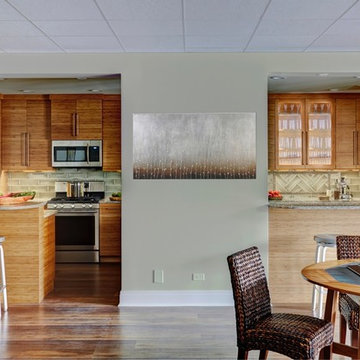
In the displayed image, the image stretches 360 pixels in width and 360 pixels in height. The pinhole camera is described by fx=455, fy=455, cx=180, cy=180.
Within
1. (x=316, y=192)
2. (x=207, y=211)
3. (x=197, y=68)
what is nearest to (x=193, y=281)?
(x=207, y=211)

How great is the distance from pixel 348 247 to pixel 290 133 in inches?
142

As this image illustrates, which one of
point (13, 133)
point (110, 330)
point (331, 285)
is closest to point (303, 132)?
point (110, 330)

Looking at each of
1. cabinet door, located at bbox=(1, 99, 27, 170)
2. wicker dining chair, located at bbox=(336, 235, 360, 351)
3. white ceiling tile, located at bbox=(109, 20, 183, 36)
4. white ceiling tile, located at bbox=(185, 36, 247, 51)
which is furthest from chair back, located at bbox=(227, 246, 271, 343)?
cabinet door, located at bbox=(1, 99, 27, 170)

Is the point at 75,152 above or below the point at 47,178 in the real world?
above

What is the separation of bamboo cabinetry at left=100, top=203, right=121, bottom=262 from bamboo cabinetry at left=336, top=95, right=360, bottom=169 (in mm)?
3431

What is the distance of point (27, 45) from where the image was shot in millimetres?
4203

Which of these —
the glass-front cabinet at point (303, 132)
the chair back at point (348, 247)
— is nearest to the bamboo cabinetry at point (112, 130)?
the glass-front cabinet at point (303, 132)

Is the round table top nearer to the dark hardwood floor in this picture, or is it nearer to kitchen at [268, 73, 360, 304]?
the dark hardwood floor

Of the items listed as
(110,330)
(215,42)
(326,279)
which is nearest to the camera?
(326,279)

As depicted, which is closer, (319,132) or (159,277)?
(159,277)

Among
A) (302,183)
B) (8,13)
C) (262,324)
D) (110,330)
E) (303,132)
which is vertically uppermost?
(8,13)

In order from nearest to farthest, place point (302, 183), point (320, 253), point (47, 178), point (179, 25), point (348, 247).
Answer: point (348, 247) < point (179, 25) < point (320, 253) < point (302, 183) < point (47, 178)

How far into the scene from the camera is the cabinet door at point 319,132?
268 inches

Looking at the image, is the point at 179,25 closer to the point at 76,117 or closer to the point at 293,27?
the point at 293,27
